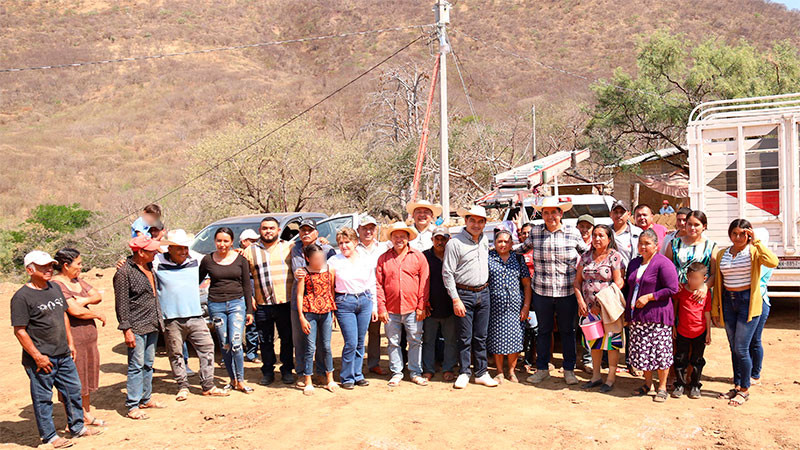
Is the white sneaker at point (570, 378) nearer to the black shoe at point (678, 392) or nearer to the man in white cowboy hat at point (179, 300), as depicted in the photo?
the black shoe at point (678, 392)

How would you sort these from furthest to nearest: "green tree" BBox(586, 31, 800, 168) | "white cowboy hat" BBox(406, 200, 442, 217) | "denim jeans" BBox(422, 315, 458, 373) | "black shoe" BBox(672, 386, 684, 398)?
"green tree" BBox(586, 31, 800, 168), "white cowboy hat" BBox(406, 200, 442, 217), "denim jeans" BBox(422, 315, 458, 373), "black shoe" BBox(672, 386, 684, 398)

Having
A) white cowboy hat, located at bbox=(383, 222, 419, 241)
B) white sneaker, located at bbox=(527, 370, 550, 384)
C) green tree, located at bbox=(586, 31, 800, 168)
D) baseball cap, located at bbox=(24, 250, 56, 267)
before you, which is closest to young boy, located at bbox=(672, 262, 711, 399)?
white sneaker, located at bbox=(527, 370, 550, 384)

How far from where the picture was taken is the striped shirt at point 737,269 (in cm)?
534

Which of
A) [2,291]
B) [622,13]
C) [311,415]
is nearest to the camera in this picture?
[311,415]

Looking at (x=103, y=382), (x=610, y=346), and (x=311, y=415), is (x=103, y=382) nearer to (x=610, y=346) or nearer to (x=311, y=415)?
(x=311, y=415)

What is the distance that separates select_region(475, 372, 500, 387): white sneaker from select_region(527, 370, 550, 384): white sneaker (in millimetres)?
351

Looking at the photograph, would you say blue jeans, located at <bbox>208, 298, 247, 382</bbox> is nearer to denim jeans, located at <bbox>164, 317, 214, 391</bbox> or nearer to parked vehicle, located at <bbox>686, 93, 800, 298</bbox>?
denim jeans, located at <bbox>164, 317, 214, 391</bbox>

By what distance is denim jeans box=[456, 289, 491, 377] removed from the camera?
6.08m

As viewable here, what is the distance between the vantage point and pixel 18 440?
5.12 m

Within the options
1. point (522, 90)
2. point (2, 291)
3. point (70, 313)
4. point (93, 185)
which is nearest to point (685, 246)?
point (70, 313)

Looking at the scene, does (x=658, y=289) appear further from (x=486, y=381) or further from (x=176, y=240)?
(x=176, y=240)

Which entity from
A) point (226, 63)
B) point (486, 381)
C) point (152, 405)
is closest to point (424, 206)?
point (486, 381)

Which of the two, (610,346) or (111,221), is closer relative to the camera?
(610,346)

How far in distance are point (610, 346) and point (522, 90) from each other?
49.1 metres
